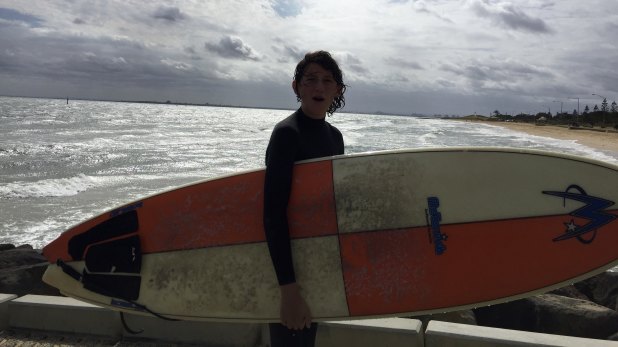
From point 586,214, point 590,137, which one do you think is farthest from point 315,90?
point 590,137

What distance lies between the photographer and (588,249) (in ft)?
7.04

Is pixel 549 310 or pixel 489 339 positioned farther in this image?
pixel 549 310

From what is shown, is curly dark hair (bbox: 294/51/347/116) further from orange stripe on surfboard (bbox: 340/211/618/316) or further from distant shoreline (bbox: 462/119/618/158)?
distant shoreline (bbox: 462/119/618/158)

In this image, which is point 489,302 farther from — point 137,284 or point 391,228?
point 137,284

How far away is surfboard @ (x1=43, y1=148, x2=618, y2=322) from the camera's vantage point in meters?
2.06

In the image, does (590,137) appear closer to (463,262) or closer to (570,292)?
(570,292)

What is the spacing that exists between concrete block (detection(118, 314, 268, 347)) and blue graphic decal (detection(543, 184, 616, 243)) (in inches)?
67.6

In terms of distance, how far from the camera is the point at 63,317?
295 centimetres

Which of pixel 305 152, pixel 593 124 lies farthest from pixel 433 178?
pixel 593 124

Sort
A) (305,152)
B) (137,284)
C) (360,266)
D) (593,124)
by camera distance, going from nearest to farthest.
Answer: (305,152) → (360,266) → (137,284) → (593,124)

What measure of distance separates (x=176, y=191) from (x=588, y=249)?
2002 millimetres

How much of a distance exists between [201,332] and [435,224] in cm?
158

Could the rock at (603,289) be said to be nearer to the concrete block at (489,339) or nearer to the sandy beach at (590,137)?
the concrete block at (489,339)

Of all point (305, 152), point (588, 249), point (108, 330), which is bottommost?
point (108, 330)
